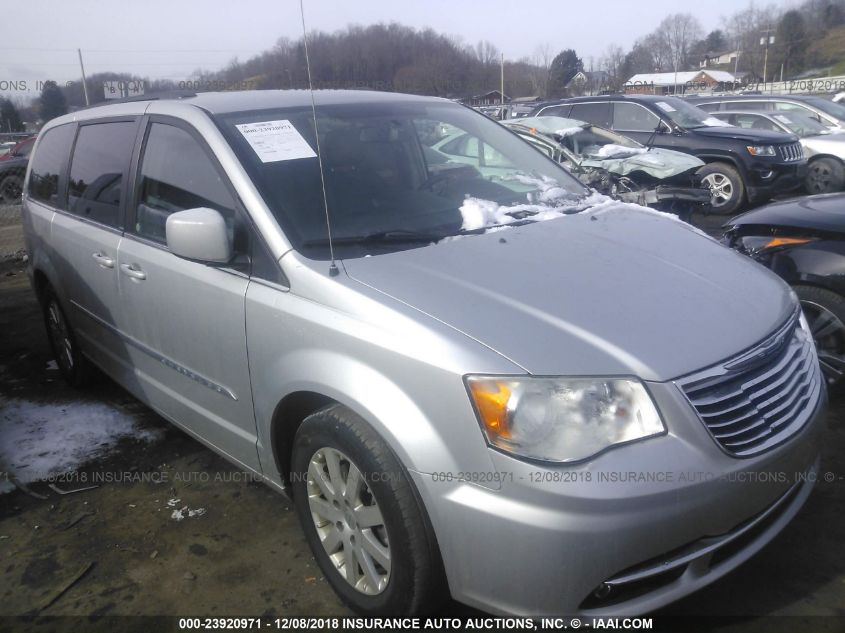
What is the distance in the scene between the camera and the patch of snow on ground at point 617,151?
28.0 ft

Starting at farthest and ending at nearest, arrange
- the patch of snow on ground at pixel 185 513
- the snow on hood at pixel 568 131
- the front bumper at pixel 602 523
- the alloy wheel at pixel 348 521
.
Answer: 1. the snow on hood at pixel 568 131
2. the patch of snow on ground at pixel 185 513
3. the alloy wheel at pixel 348 521
4. the front bumper at pixel 602 523

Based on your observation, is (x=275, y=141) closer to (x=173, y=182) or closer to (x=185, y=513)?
(x=173, y=182)

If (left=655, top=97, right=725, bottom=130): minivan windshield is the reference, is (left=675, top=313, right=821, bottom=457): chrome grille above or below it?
below

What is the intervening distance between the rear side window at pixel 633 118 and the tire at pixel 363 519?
9538 mm

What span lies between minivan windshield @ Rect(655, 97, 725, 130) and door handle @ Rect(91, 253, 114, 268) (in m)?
8.97

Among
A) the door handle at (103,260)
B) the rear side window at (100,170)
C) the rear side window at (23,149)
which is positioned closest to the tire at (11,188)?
the rear side window at (23,149)

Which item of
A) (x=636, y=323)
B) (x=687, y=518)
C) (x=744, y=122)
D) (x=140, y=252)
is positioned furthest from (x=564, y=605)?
(x=744, y=122)

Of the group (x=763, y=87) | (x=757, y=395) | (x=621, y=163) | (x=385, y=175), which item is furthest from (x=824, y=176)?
(x=763, y=87)

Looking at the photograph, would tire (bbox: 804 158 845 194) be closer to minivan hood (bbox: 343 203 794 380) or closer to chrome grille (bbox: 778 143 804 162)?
chrome grille (bbox: 778 143 804 162)

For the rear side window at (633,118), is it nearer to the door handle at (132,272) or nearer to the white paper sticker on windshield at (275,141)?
the white paper sticker on windshield at (275,141)

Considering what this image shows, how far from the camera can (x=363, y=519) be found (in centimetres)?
219

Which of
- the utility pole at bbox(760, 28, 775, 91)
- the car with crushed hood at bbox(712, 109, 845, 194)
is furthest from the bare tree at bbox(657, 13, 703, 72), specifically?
the car with crushed hood at bbox(712, 109, 845, 194)

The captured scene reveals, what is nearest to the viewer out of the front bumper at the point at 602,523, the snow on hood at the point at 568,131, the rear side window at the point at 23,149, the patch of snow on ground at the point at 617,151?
the front bumper at the point at 602,523

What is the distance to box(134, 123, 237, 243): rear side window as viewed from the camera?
8.99 ft
